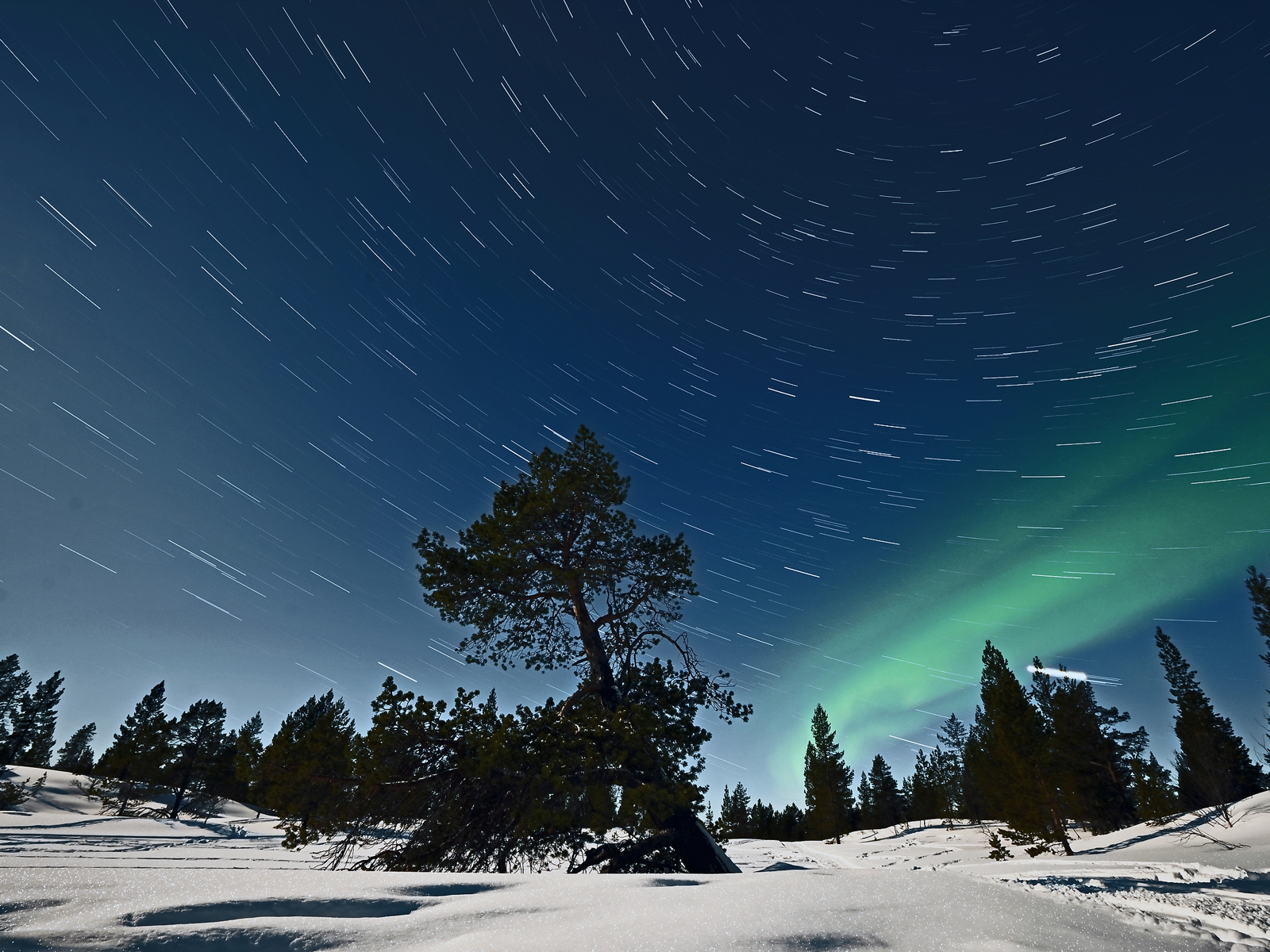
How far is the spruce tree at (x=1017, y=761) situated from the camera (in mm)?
25703

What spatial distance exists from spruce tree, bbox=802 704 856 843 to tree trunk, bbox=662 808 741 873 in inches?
2058

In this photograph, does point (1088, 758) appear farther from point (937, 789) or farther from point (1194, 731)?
point (937, 789)

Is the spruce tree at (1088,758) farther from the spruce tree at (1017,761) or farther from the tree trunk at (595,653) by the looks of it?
the tree trunk at (595,653)

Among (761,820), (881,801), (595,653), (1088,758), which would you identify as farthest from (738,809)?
(595,653)

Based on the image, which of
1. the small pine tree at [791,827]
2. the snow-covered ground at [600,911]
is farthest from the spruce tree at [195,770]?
the small pine tree at [791,827]

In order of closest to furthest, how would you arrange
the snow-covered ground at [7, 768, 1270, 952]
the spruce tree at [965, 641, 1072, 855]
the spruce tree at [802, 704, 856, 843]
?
1. the snow-covered ground at [7, 768, 1270, 952]
2. the spruce tree at [965, 641, 1072, 855]
3. the spruce tree at [802, 704, 856, 843]

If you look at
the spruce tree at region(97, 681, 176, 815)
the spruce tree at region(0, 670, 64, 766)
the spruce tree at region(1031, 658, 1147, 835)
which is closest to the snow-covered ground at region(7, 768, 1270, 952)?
the spruce tree at region(1031, 658, 1147, 835)

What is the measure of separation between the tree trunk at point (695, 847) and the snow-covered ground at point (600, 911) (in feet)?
18.4

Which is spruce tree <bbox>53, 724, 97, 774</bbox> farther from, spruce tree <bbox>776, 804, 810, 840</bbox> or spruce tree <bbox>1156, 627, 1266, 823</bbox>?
spruce tree <bbox>1156, 627, 1266, 823</bbox>

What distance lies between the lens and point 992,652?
113 feet

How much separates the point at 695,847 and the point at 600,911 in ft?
23.0

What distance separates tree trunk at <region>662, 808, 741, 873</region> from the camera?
7852 mm

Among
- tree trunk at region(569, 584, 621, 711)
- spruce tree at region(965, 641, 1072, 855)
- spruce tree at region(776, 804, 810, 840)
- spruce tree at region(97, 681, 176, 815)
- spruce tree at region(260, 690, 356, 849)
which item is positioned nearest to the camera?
spruce tree at region(260, 690, 356, 849)

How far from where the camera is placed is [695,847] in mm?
8023
